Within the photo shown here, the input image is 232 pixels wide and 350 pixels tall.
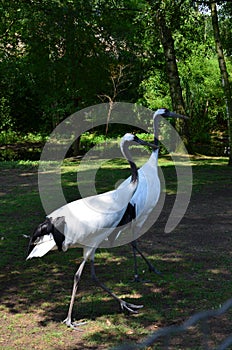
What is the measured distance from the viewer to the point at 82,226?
578cm

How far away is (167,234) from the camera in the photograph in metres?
9.09

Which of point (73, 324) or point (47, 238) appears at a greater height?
point (47, 238)

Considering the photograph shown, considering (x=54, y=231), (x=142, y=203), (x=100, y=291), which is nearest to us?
(x=54, y=231)

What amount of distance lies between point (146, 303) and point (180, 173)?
32.9 ft

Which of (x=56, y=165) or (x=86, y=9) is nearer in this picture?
(x=86, y=9)

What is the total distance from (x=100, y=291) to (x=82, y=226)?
1.09 m

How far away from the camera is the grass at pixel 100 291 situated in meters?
5.39

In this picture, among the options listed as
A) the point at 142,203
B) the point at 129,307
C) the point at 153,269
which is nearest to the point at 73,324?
the point at 129,307

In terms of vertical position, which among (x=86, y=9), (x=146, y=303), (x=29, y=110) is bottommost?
(x=146, y=303)

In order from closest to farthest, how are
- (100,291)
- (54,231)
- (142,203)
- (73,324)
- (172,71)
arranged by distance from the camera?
1. (73,324)
2. (54,231)
3. (100,291)
4. (142,203)
5. (172,71)

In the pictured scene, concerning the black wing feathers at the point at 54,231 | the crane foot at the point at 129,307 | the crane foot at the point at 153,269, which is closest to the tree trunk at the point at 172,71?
the crane foot at the point at 153,269

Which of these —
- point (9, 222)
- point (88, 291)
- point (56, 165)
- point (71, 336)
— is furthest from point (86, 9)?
point (71, 336)

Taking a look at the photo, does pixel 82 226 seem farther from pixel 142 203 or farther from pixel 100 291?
pixel 142 203

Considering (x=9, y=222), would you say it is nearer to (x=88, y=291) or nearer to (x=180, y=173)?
(x=88, y=291)
